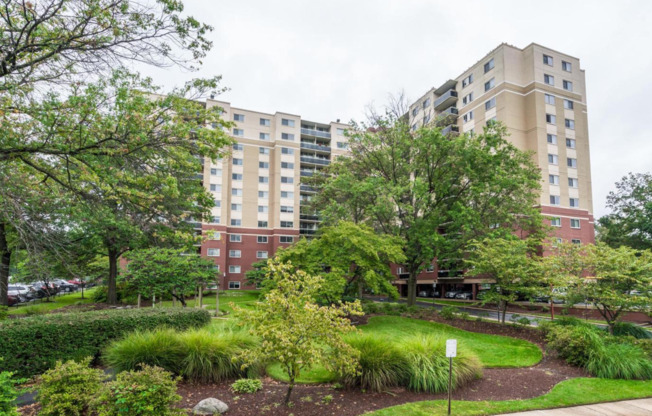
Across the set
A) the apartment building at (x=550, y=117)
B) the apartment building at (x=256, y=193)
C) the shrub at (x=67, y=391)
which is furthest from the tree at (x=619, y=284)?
the apartment building at (x=256, y=193)

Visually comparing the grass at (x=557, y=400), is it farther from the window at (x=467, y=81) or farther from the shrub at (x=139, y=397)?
the window at (x=467, y=81)

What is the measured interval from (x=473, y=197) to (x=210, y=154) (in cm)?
1980

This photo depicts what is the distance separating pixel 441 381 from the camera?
26.6 ft

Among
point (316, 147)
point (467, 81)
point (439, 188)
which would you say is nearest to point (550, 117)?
point (467, 81)

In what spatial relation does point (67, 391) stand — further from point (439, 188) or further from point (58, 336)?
point (439, 188)

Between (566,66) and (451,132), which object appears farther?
(566,66)

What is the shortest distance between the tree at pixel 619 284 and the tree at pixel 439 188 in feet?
27.4

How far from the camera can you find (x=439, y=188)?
24.2 m

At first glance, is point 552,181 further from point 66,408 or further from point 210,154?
point 66,408

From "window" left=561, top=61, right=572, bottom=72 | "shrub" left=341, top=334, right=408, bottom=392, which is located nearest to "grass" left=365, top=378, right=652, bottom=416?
"shrub" left=341, top=334, right=408, bottom=392

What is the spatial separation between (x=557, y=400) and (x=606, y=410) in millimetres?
841

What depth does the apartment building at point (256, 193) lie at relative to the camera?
157 feet

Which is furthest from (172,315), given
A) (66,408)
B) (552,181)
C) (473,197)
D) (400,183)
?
(552,181)

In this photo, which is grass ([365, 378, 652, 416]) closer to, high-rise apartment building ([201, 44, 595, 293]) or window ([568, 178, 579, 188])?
high-rise apartment building ([201, 44, 595, 293])
